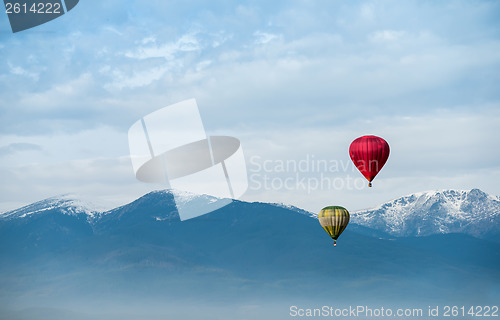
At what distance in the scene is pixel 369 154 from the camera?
14012 centimetres

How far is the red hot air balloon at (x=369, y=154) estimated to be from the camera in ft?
457

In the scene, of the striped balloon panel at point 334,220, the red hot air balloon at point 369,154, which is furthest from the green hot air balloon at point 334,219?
the red hot air balloon at point 369,154

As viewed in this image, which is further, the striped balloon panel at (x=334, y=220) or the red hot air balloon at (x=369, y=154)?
the striped balloon panel at (x=334, y=220)

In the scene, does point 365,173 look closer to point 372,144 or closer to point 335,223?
point 372,144

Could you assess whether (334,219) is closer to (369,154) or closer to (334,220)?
(334,220)

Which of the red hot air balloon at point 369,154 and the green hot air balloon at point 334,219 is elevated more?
the red hot air balloon at point 369,154

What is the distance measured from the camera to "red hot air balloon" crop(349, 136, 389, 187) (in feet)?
457

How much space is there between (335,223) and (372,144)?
119ft

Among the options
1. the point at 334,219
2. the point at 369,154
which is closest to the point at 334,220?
the point at 334,219

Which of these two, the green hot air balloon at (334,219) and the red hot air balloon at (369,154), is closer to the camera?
the red hot air balloon at (369,154)

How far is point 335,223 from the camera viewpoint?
172 m

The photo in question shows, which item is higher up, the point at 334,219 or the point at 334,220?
the point at 334,219

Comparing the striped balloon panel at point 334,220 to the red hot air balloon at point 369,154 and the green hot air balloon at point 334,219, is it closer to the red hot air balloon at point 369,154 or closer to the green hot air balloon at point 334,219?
the green hot air balloon at point 334,219

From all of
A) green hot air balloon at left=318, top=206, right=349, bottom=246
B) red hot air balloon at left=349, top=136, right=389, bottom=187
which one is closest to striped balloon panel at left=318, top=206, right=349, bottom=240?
green hot air balloon at left=318, top=206, right=349, bottom=246
